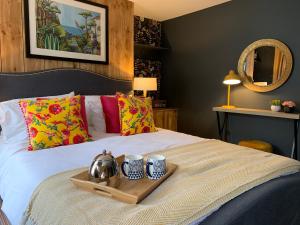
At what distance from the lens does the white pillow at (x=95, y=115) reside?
2.44m

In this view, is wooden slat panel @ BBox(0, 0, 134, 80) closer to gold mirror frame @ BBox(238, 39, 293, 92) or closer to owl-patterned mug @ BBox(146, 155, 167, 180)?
gold mirror frame @ BBox(238, 39, 293, 92)

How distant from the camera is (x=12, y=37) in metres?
2.43

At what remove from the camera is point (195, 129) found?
4215 mm

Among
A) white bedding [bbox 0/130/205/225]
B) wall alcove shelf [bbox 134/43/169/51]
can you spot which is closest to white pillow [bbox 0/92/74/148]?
white bedding [bbox 0/130/205/225]

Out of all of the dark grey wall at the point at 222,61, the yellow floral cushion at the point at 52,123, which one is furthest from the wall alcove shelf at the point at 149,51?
the yellow floral cushion at the point at 52,123

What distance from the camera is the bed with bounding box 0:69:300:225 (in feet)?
3.60

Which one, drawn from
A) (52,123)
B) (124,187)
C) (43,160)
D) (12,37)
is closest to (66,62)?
(12,37)

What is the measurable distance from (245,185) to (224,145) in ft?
2.71

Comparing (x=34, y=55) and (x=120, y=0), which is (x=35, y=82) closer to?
(x=34, y=55)

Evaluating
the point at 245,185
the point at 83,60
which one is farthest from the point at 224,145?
the point at 83,60

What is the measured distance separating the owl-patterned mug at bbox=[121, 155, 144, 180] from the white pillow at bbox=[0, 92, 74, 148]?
45.5 inches

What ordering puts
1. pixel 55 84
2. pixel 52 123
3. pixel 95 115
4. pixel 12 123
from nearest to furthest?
1. pixel 52 123
2. pixel 12 123
3. pixel 95 115
4. pixel 55 84

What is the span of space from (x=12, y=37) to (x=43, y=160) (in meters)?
1.64

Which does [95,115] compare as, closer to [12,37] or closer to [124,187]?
[12,37]
